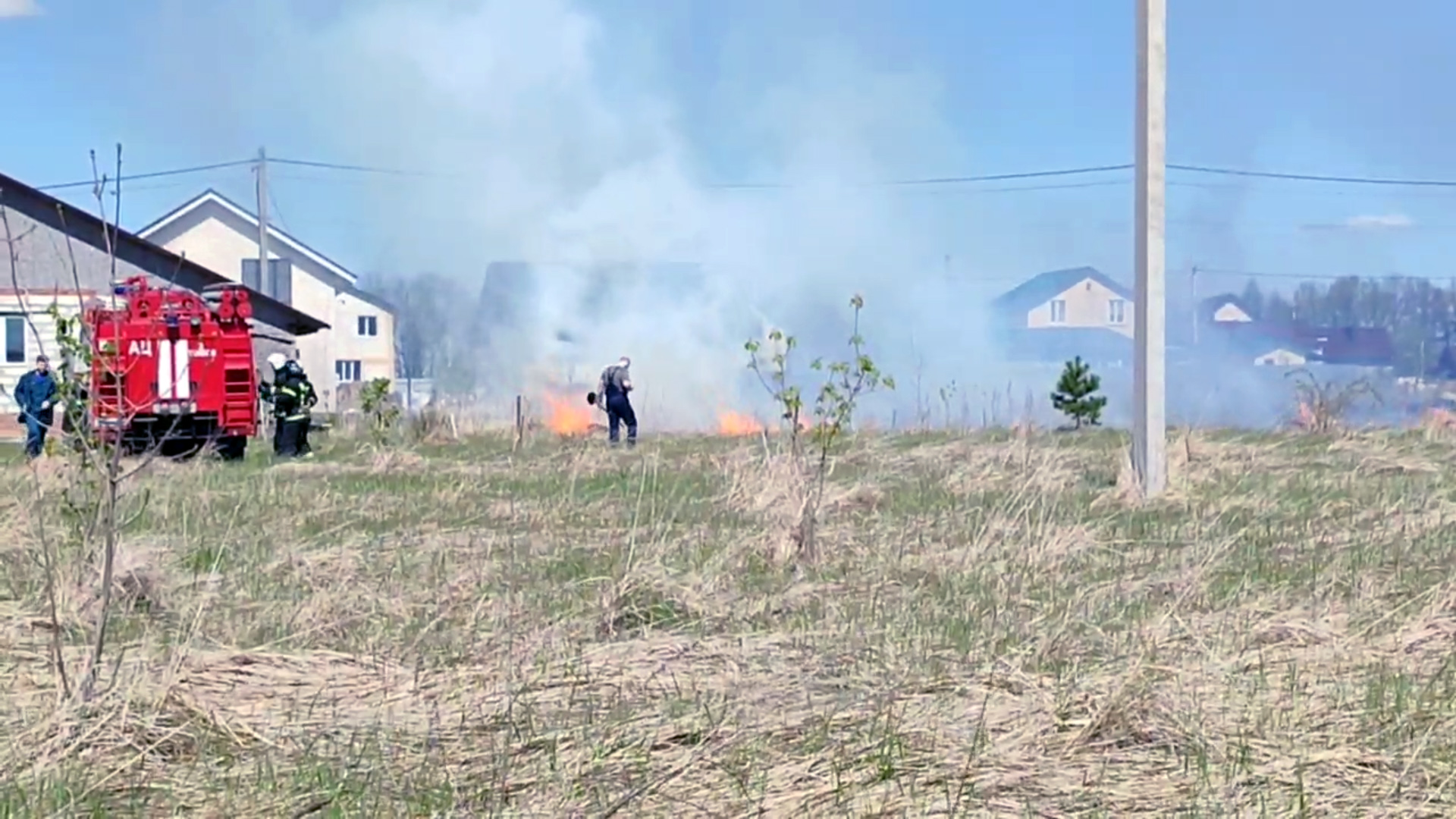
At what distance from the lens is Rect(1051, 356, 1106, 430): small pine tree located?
102ft

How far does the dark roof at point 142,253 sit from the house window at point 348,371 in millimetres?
18462

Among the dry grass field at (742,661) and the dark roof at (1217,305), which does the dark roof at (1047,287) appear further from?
the dry grass field at (742,661)

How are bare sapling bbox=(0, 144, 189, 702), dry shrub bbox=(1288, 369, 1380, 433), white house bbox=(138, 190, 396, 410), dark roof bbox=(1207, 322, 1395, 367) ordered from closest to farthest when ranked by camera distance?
bare sapling bbox=(0, 144, 189, 702) → dry shrub bbox=(1288, 369, 1380, 433) → dark roof bbox=(1207, 322, 1395, 367) → white house bbox=(138, 190, 396, 410)

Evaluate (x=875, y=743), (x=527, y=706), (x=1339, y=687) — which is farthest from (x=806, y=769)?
(x=1339, y=687)

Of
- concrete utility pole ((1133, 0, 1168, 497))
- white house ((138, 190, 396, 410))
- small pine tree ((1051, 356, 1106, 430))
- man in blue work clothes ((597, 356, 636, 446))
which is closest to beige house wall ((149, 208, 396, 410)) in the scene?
white house ((138, 190, 396, 410))

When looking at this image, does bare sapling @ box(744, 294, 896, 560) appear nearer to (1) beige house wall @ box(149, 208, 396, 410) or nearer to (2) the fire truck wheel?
(2) the fire truck wheel

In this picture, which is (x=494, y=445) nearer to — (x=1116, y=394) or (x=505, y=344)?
(x=505, y=344)

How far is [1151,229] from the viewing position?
13578 mm

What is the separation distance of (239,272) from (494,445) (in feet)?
134

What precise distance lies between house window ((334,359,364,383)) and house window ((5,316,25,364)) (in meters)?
24.2

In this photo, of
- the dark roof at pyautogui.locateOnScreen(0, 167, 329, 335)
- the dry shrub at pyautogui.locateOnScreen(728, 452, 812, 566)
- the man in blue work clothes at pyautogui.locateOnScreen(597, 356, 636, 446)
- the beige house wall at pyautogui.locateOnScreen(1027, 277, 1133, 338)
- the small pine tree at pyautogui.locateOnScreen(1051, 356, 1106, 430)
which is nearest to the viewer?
the dry shrub at pyautogui.locateOnScreen(728, 452, 812, 566)

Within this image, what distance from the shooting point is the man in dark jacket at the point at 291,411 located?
66.3 ft

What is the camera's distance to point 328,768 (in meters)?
Result: 4.95

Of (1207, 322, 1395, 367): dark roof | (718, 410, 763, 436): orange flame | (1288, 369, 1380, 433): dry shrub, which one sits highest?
(1207, 322, 1395, 367): dark roof
